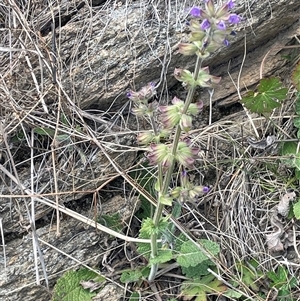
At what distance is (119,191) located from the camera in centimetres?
247

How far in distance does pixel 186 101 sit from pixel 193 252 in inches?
A: 29.8

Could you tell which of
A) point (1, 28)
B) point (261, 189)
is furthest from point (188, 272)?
point (1, 28)

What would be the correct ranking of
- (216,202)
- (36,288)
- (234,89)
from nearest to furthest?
(36,288), (216,202), (234,89)

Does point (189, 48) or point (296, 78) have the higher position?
point (189, 48)

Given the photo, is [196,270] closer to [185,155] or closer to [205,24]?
[185,155]

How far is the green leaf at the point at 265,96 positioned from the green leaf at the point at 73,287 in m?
0.99

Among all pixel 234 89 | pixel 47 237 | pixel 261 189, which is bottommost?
pixel 261 189

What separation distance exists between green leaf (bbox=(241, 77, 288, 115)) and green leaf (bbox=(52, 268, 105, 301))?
0.99m

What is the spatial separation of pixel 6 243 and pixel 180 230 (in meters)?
0.74

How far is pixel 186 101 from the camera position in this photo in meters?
1.77

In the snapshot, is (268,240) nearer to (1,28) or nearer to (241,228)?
(241,228)

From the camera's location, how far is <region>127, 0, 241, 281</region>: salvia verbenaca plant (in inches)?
63.2

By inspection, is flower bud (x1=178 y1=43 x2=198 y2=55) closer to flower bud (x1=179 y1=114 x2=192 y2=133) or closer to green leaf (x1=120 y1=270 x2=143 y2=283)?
flower bud (x1=179 y1=114 x2=192 y2=133)

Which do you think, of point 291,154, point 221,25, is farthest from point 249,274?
point 221,25
